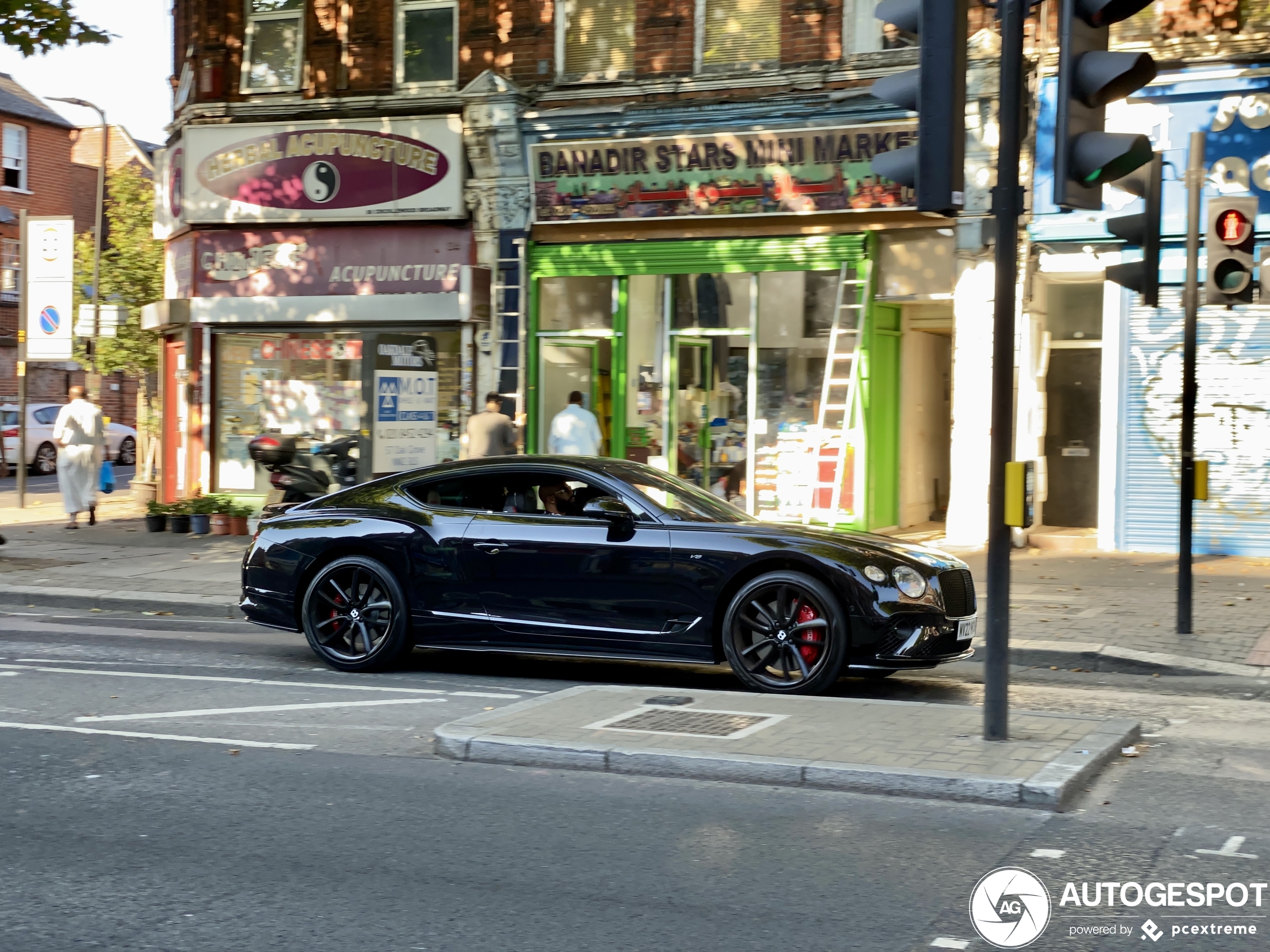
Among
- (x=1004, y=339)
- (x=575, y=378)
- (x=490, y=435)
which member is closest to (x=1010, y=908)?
(x=1004, y=339)

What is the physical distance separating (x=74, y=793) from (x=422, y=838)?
1.70 metres

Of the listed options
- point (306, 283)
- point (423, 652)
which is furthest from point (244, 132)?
point (423, 652)

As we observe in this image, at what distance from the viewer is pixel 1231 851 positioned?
17.8 feet

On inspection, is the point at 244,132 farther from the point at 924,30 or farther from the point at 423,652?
the point at 924,30

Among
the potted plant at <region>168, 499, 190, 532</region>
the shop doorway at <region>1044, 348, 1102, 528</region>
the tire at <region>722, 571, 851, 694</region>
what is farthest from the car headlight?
the potted plant at <region>168, 499, 190, 532</region>

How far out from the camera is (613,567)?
909cm

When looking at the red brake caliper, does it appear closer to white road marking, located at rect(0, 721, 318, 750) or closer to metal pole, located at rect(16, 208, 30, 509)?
white road marking, located at rect(0, 721, 318, 750)

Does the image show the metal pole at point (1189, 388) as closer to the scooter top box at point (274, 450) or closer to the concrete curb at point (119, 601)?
the concrete curb at point (119, 601)

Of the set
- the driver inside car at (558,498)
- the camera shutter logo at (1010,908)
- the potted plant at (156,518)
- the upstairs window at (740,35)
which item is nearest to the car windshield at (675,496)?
the driver inside car at (558,498)

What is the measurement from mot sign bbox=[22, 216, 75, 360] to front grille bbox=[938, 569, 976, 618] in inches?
696

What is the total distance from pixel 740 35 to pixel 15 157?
115ft

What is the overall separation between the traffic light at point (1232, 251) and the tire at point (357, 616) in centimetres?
613

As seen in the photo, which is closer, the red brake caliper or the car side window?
the red brake caliper

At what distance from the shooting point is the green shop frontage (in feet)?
57.1
